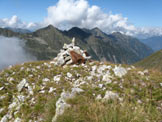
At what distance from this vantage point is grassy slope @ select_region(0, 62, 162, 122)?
169 inches

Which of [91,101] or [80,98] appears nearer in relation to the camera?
[91,101]

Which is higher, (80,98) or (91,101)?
(80,98)

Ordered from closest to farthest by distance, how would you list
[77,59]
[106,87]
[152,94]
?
1. [152,94]
2. [106,87]
3. [77,59]

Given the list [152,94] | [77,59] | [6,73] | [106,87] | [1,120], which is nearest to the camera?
[1,120]

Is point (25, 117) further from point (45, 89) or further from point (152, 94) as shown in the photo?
point (152, 94)

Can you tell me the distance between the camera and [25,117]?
6098 millimetres

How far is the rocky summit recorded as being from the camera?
438 cm

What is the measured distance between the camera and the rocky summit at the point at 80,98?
4.38m

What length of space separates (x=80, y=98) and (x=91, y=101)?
1.97 ft

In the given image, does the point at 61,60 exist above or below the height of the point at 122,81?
above

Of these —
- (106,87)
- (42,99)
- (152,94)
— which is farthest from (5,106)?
(152,94)

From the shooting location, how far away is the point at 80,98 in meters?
5.81

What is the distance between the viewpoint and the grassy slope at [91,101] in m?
4.29

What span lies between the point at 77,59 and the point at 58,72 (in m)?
3.74
